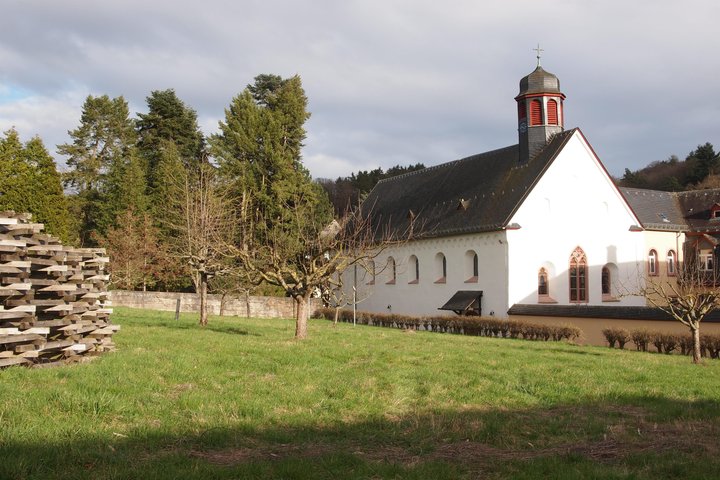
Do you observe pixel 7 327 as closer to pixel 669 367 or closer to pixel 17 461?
pixel 17 461

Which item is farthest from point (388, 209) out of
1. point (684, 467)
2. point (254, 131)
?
point (684, 467)

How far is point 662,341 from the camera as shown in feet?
72.3

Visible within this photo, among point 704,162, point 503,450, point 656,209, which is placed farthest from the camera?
point 704,162

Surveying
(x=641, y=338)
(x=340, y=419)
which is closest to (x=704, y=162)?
(x=641, y=338)

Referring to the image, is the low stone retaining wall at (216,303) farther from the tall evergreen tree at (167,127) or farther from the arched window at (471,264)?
the tall evergreen tree at (167,127)

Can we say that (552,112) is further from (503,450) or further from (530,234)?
(503,450)

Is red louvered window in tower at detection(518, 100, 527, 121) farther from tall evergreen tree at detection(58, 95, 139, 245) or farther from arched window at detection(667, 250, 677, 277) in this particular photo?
tall evergreen tree at detection(58, 95, 139, 245)

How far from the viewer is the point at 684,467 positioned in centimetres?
647

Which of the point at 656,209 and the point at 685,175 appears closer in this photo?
the point at 656,209

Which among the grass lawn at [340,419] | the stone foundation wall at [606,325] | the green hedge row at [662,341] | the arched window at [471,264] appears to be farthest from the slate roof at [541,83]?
the grass lawn at [340,419]

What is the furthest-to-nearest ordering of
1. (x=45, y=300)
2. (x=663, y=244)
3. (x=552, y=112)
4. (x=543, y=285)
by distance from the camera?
(x=663, y=244) < (x=552, y=112) < (x=543, y=285) < (x=45, y=300)

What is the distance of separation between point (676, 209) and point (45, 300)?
45.6 meters

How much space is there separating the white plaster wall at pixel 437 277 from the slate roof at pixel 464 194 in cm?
81

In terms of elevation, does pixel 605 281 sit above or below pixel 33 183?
below
